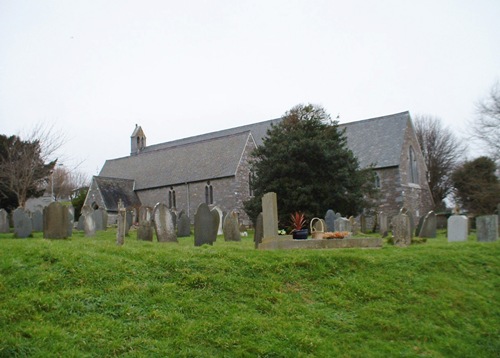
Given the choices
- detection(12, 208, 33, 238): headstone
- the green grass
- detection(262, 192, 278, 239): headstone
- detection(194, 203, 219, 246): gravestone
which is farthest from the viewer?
detection(12, 208, 33, 238): headstone

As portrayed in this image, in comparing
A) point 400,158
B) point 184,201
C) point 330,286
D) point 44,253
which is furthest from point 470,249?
point 184,201

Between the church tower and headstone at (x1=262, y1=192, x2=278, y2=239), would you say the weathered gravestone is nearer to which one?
headstone at (x1=262, y1=192, x2=278, y2=239)

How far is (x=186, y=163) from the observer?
47.0 m

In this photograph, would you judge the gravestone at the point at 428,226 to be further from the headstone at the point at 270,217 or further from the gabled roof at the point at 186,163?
the gabled roof at the point at 186,163

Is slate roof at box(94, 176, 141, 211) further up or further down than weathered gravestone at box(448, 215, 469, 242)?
further up

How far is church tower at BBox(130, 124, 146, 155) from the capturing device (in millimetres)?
67375

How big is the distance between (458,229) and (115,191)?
32942 millimetres

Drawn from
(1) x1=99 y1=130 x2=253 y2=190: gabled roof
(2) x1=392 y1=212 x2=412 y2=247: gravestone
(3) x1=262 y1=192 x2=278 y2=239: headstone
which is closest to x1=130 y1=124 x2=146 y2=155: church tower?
(1) x1=99 y1=130 x2=253 y2=190: gabled roof

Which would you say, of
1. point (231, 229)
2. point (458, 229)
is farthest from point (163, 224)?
point (458, 229)

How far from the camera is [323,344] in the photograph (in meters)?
7.72

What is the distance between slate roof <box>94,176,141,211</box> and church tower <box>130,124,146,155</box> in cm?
1975

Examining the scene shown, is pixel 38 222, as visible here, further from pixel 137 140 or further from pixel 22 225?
pixel 137 140

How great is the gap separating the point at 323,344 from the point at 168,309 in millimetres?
2339

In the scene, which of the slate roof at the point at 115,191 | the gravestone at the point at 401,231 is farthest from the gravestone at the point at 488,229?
the slate roof at the point at 115,191
